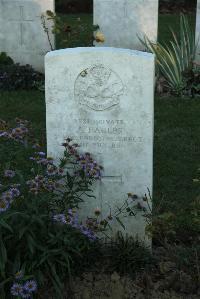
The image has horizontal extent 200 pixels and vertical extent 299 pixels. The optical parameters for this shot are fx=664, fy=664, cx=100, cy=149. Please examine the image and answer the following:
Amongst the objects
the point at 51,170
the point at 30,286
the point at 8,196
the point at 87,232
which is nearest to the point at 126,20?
the point at 51,170

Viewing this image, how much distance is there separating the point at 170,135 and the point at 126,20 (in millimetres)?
2751

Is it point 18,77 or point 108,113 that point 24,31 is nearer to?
point 18,77

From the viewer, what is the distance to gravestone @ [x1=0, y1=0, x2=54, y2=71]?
9.12m

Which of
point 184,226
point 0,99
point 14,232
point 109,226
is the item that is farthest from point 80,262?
point 0,99

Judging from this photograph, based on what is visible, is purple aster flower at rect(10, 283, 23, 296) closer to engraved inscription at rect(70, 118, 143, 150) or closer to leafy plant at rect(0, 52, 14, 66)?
engraved inscription at rect(70, 118, 143, 150)

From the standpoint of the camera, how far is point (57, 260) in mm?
3820

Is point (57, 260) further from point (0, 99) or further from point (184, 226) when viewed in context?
point (0, 99)

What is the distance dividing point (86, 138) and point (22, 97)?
13.9 ft

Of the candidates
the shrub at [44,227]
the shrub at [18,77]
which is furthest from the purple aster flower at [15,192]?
the shrub at [18,77]

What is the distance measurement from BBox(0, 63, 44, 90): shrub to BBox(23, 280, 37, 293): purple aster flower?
17.9 ft

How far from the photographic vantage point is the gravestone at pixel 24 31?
29.9 feet

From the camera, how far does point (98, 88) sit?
166 inches

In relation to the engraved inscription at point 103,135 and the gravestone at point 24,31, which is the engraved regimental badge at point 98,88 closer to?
the engraved inscription at point 103,135

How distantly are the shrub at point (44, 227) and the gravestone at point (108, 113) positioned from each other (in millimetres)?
136
